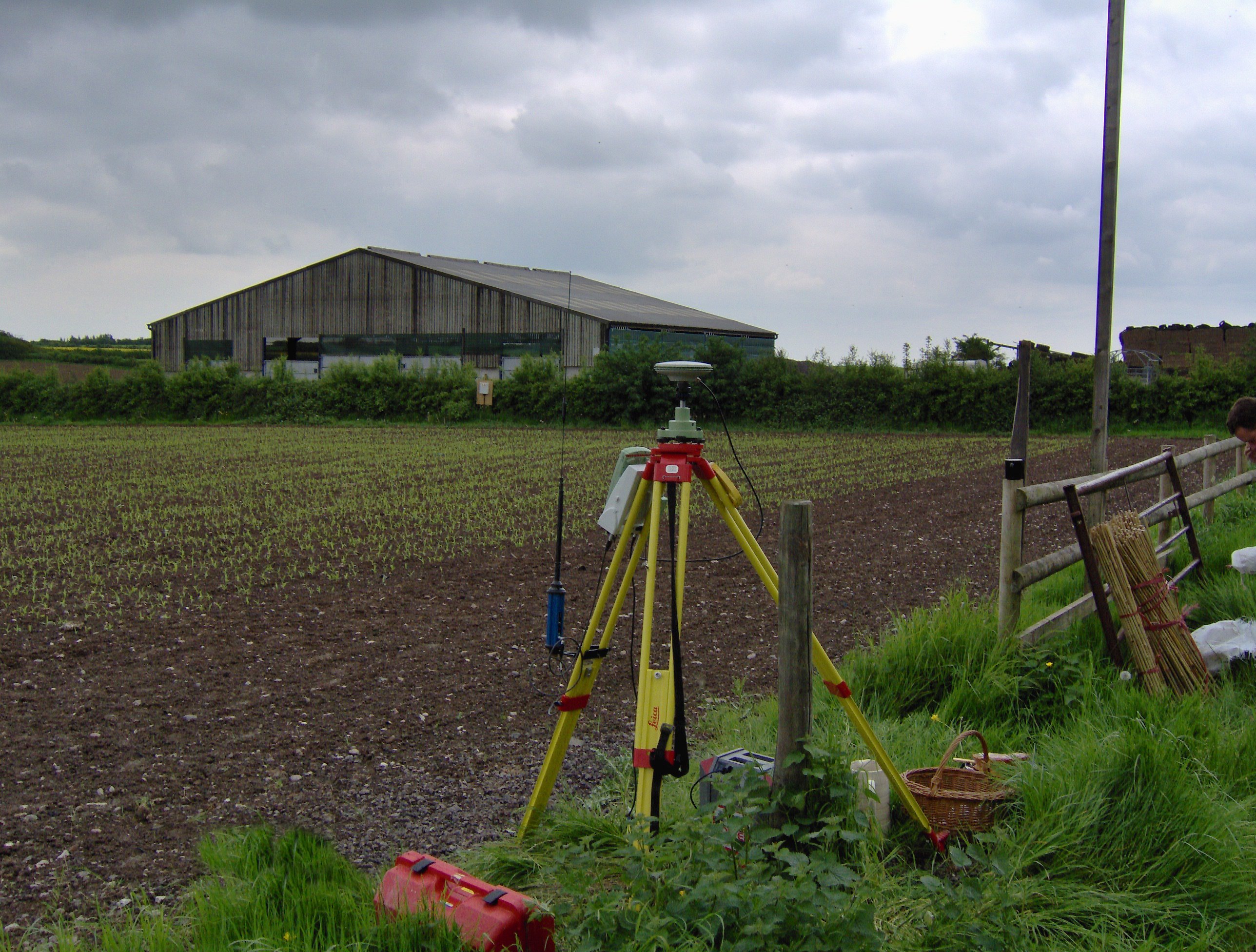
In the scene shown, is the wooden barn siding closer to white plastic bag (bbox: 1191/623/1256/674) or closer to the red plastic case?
white plastic bag (bbox: 1191/623/1256/674)

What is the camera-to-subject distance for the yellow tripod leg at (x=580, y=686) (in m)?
3.07

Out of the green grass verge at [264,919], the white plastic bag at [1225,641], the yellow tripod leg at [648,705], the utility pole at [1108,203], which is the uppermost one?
the utility pole at [1108,203]

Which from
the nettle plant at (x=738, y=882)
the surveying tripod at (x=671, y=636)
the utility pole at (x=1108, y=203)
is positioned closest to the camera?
the nettle plant at (x=738, y=882)

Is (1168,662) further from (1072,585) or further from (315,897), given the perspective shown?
(315,897)

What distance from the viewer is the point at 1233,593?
5477 mm

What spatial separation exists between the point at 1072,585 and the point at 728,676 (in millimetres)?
2515

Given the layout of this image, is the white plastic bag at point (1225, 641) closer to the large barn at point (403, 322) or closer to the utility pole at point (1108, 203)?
the utility pole at point (1108, 203)

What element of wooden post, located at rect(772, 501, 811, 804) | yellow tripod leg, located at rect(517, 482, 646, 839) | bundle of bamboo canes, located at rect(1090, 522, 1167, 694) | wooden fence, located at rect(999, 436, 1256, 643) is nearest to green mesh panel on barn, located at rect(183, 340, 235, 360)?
wooden fence, located at rect(999, 436, 1256, 643)

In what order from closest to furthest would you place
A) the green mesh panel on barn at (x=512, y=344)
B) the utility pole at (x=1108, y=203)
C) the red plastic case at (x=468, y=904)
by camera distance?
the red plastic case at (x=468, y=904)
the utility pole at (x=1108, y=203)
the green mesh panel on barn at (x=512, y=344)

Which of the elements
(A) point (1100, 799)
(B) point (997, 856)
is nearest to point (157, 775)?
(B) point (997, 856)

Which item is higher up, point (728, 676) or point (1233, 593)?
point (1233, 593)

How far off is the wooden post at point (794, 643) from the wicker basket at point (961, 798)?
58 centimetres

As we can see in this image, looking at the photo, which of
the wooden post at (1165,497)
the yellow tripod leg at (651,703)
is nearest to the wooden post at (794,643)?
the yellow tripod leg at (651,703)

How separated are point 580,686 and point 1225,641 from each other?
3.39 m
